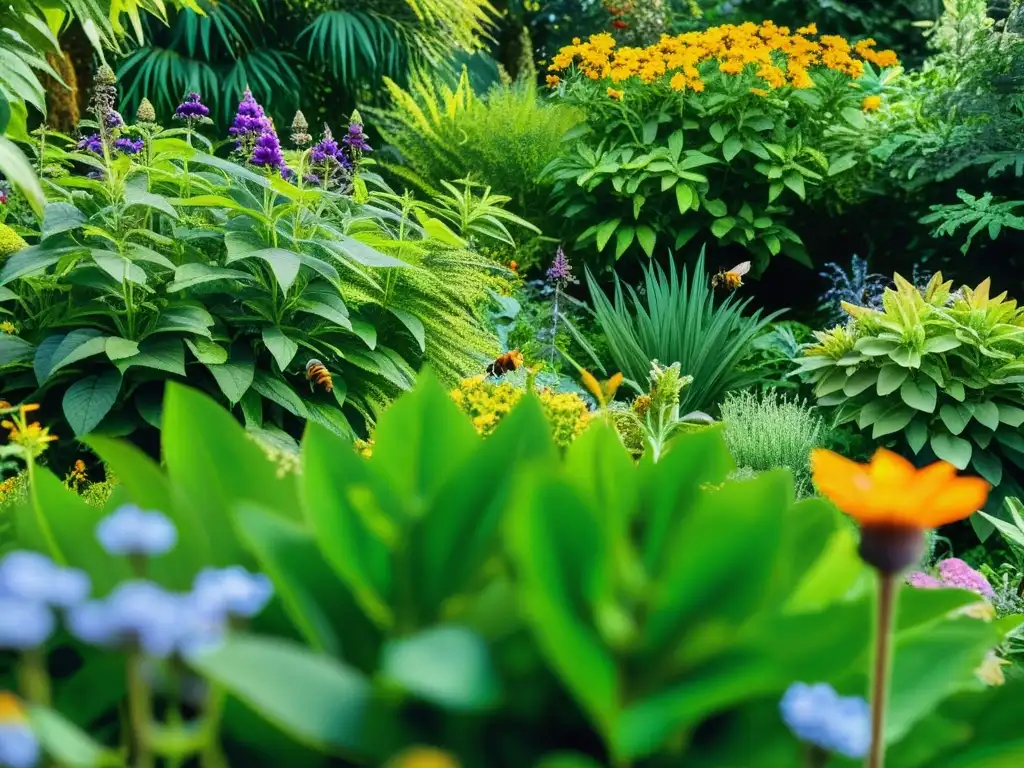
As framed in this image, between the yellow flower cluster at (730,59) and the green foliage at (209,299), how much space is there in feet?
8.44

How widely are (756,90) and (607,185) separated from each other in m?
0.98

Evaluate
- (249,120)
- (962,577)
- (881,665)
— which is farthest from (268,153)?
(881,665)

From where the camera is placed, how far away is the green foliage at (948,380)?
2896 mm

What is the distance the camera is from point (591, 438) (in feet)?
2.43

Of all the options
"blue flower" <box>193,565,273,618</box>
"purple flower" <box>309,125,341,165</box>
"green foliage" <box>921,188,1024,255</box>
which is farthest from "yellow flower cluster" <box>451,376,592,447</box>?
"green foliage" <box>921,188,1024,255</box>

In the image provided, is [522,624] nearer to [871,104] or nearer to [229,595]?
[229,595]

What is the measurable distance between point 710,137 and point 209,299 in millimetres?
3558

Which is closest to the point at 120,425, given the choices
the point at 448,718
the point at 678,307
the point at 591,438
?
the point at 591,438

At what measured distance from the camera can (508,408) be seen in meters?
2.25

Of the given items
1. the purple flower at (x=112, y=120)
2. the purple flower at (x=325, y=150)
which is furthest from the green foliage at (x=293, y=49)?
the purple flower at (x=112, y=120)

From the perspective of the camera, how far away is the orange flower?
474 millimetres

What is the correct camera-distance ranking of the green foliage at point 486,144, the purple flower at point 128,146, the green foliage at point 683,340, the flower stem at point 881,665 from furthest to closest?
the green foliage at point 486,144
the green foliage at point 683,340
the purple flower at point 128,146
the flower stem at point 881,665

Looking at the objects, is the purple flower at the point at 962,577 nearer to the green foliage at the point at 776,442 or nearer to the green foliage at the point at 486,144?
the green foliage at the point at 776,442

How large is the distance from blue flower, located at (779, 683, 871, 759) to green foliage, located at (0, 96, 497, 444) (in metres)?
1.84
